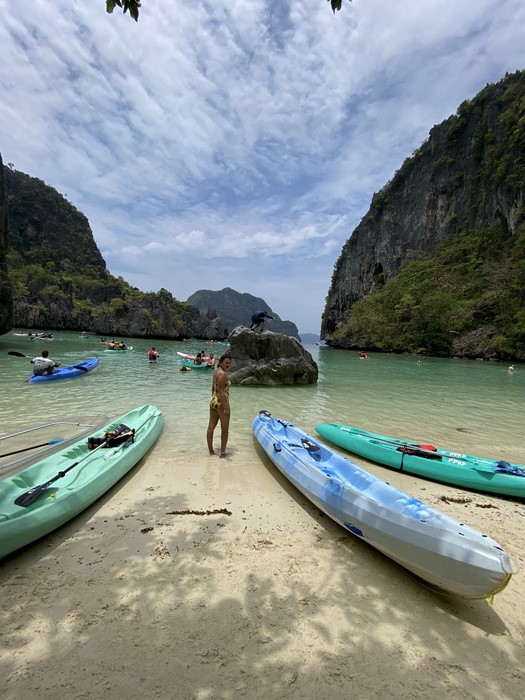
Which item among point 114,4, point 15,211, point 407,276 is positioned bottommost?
point 114,4

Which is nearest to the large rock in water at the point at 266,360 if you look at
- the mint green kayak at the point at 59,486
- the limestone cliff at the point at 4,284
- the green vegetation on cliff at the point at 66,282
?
the mint green kayak at the point at 59,486

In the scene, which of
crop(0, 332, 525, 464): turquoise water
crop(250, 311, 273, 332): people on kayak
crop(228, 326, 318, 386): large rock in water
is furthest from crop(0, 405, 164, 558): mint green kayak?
crop(250, 311, 273, 332): people on kayak

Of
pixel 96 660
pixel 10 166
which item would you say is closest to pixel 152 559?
pixel 96 660

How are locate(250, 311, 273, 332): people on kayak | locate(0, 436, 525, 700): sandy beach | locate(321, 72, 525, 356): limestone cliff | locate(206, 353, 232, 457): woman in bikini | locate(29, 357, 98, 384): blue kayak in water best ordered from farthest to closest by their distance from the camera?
locate(321, 72, 525, 356): limestone cliff < locate(250, 311, 273, 332): people on kayak < locate(29, 357, 98, 384): blue kayak in water < locate(206, 353, 232, 457): woman in bikini < locate(0, 436, 525, 700): sandy beach

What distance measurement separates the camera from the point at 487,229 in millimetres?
54094

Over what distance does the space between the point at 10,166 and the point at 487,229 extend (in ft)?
443

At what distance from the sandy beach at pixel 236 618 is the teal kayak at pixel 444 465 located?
1.29 meters

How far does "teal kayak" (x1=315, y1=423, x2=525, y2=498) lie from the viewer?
226 inches

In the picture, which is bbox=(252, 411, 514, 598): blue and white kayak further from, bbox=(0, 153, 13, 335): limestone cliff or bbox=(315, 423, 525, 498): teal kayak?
bbox=(0, 153, 13, 335): limestone cliff

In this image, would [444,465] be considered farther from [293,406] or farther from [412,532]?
[293,406]

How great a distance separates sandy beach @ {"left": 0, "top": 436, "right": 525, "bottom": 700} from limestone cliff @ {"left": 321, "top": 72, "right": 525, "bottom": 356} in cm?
4691

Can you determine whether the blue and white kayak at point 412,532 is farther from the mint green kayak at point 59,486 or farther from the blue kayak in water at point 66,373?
the blue kayak in water at point 66,373

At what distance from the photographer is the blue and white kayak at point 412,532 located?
9.37 ft

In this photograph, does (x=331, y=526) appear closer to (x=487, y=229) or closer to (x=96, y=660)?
(x=96, y=660)
